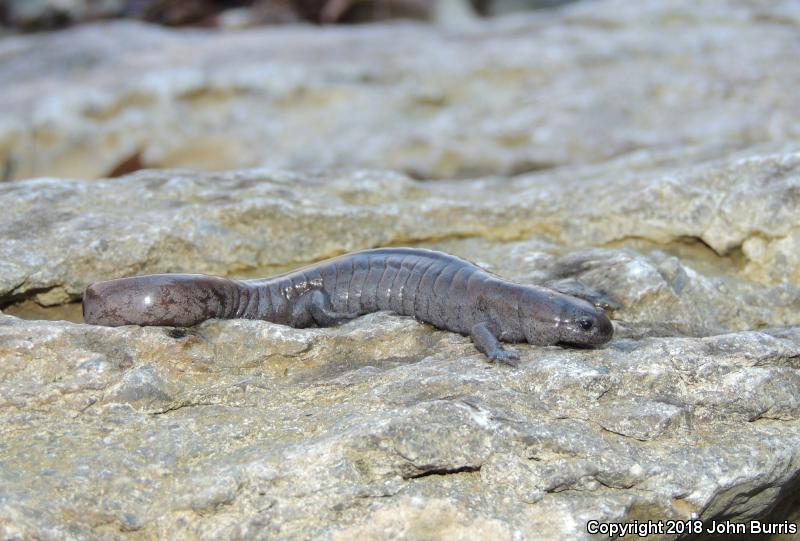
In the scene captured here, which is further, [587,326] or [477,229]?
[477,229]

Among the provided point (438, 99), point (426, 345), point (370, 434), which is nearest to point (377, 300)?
point (426, 345)

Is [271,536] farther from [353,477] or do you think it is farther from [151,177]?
[151,177]

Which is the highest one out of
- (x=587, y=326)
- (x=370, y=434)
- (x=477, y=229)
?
(x=587, y=326)

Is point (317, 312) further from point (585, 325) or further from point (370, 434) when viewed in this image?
point (370, 434)

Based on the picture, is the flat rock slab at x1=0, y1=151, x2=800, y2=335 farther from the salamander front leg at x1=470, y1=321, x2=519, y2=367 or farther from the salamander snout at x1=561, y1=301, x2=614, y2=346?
the salamander front leg at x1=470, y1=321, x2=519, y2=367

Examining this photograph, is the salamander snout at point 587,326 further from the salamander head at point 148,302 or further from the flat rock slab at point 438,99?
the flat rock slab at point 438,99

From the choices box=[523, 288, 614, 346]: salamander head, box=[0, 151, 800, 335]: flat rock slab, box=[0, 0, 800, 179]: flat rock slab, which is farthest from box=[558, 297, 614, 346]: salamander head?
box=[0, 0, 800, 179]: flat rock slab
